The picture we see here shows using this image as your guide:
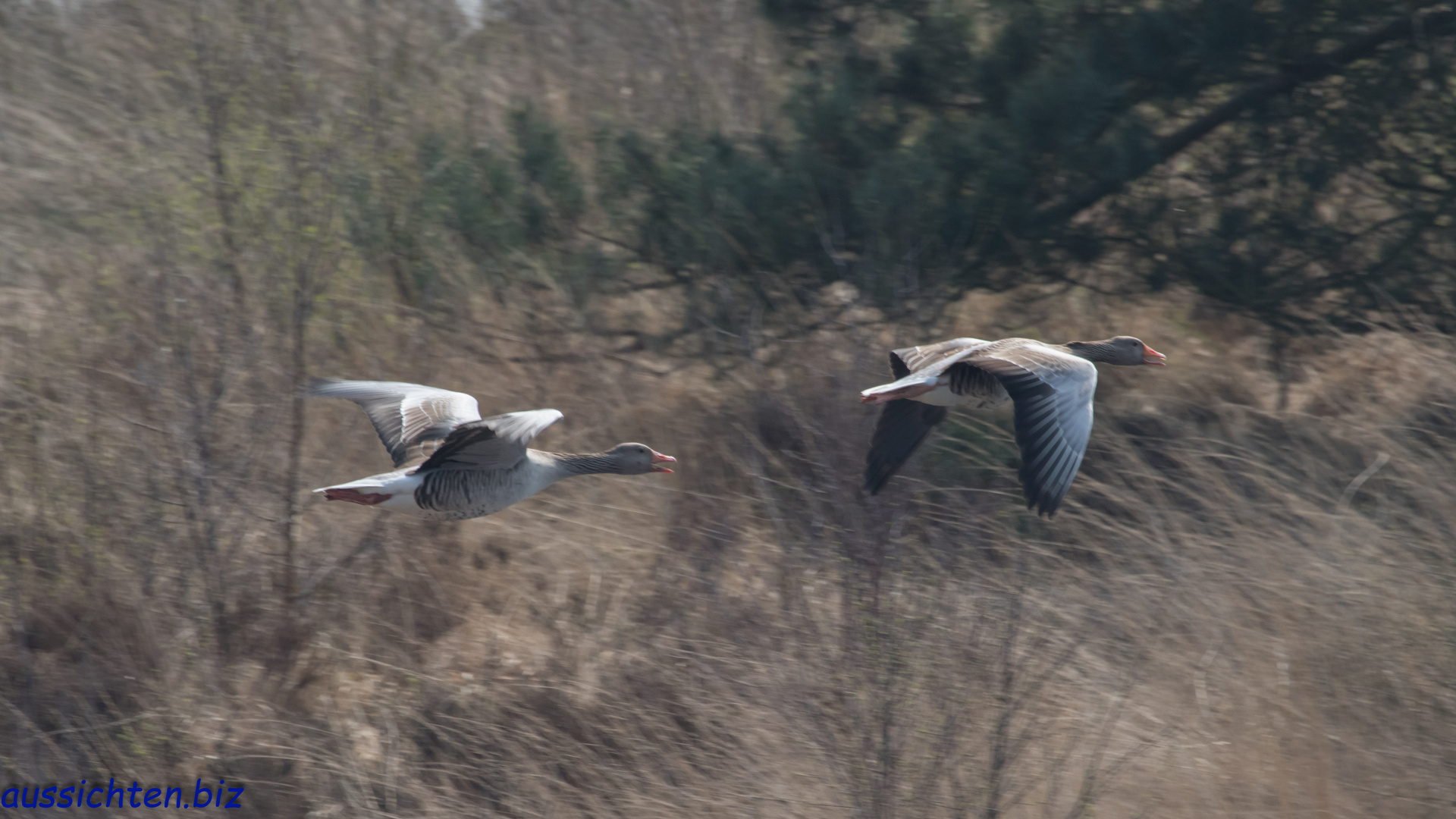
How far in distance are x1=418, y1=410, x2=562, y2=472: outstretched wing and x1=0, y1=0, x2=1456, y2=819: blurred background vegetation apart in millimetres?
1084

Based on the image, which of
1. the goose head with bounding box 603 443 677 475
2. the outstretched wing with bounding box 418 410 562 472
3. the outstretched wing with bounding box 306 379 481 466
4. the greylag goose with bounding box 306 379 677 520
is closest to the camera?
the outstretched wing with bounding box 418 410 562 472

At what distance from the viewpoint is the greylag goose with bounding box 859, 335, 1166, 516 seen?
4535 mm

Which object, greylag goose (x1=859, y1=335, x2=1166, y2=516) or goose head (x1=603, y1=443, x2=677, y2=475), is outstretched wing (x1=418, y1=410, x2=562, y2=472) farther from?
greylag goose (x1=859, y1=335, x2=1166, y2=516)

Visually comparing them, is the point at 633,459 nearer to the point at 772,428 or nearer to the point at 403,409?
the point at 403,409

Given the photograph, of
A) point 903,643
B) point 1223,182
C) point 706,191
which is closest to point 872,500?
point 903,643

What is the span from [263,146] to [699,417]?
3.27m

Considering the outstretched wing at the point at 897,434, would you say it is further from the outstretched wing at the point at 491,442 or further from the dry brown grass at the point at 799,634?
the outstretched wing at the point at 491,442

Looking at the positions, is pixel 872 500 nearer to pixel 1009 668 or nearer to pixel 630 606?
pixel 1009 668

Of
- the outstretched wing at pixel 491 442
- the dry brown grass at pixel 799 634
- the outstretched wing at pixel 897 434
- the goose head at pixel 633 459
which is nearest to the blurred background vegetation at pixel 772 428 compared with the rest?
the dry brown grass at pixel 799 634

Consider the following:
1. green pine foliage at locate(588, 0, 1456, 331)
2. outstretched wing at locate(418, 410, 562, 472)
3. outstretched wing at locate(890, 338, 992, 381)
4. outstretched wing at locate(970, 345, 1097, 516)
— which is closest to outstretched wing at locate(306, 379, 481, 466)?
outstretched wing at locate(418, 410, 562, 472)

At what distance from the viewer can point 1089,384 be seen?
498 cm

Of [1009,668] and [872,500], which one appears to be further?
[872,500]

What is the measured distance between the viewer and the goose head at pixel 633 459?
18.4ft

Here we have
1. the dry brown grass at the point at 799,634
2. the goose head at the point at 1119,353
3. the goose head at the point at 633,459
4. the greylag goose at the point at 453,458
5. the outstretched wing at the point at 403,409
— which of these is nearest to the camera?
the greylag goose at the point at 453,458
